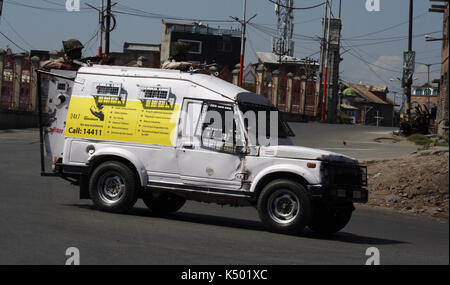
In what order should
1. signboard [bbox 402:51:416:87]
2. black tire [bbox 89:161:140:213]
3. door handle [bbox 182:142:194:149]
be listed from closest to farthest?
door handle [bbox 182:142:194:149] < black tire [bbox 89:161:140:213] < signboard [bbox 402:51:416:87]

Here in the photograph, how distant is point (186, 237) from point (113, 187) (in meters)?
2.93

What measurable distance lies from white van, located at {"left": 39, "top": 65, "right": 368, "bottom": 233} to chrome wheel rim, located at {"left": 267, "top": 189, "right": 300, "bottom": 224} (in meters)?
0.02

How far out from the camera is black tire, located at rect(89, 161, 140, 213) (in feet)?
39.1

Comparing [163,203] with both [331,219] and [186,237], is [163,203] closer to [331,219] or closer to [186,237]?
[331,219]

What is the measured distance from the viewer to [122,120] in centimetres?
1223

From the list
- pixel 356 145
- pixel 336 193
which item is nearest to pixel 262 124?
pixel 336 193

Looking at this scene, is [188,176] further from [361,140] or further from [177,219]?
[361,140]

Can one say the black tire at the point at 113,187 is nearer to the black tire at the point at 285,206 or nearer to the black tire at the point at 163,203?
the black tire at the point at 163,203

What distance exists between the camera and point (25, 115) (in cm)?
4119

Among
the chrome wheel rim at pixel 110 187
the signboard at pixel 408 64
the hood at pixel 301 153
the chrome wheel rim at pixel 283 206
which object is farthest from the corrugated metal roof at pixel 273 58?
the chrome wheel rim at pixel 283 206

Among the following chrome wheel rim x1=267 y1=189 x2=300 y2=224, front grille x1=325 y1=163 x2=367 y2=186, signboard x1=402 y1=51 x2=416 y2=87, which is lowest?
chrome wheel rim x1=267 y1=189 x2=300 y2=224

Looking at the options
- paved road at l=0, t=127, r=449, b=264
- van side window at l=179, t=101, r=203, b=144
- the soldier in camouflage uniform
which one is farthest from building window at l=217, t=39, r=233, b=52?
van side window at l=179, t=101, r=203, b=144

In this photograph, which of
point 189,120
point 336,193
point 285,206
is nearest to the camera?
point 336,193

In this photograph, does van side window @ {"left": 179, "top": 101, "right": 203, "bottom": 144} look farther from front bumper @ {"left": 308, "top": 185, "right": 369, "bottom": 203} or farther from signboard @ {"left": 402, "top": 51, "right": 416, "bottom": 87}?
signboard @ {"left": 402, "top": 51, "right": 416, "bottom": 87}
